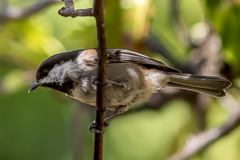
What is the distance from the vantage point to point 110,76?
2896 mm

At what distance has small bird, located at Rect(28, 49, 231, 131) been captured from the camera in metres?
2.86

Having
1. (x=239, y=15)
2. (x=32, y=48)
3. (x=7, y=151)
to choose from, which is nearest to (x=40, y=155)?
(x=7, y=151)

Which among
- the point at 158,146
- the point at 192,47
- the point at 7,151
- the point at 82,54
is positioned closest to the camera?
the point at 82,54

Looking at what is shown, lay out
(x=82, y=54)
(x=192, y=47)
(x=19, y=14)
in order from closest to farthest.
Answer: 1. (x=82, y=54)
2. (x=19, y=14)
3. (x=192, y=47)

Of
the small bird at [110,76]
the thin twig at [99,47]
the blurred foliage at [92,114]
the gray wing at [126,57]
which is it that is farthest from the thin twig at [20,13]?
the thin twig at [99,47]

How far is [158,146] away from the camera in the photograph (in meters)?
4.88

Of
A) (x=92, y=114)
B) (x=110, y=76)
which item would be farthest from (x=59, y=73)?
(x=92, y=114)

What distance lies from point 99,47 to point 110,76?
802 mm

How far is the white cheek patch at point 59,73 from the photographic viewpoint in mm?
2922

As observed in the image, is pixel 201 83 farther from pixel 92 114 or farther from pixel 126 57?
pixel 92 114

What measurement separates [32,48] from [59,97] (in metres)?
0.50

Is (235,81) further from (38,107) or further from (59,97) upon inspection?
(38,107)

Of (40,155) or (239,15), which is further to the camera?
(40,155)

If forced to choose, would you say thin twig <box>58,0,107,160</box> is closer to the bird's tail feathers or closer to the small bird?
the small bird
